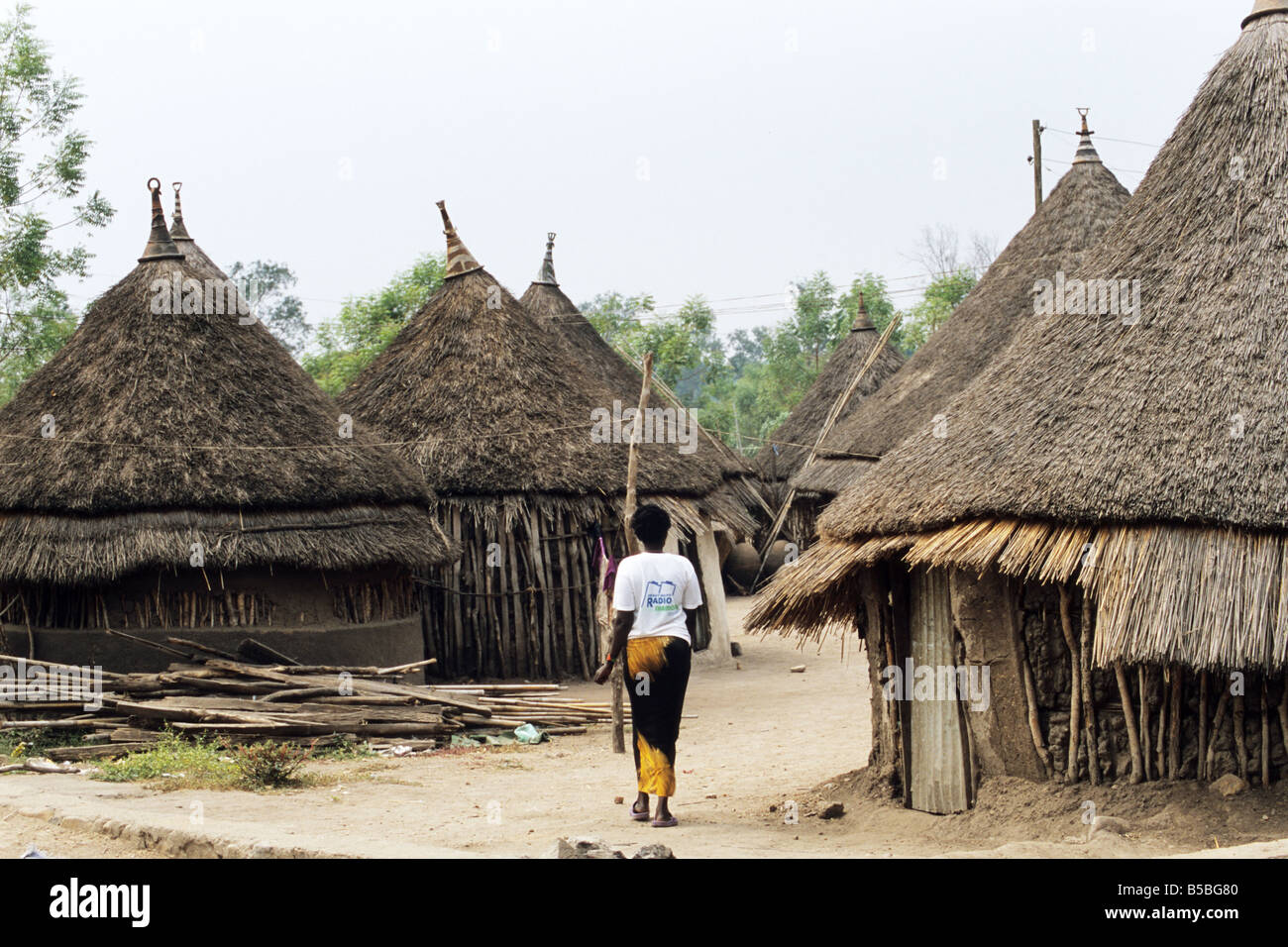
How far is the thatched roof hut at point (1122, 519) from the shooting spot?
6531 millimetres

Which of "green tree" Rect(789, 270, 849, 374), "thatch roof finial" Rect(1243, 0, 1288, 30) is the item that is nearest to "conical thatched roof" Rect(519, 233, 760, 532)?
"thatch roof finial" Rect(1243, 0, 1288, 30)

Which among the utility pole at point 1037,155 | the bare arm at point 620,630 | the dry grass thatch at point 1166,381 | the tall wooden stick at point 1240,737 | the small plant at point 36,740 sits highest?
the utility pole at point 1037,155

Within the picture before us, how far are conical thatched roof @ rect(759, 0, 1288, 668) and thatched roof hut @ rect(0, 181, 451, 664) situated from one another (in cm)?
599

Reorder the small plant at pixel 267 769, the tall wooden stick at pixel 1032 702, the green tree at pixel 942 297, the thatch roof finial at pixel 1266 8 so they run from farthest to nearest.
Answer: the green tree at pixel 942 297
the small plant at pixel 267 769
the thatch roof finial at pixel 1266 8
the tall wooden stick at pixel 1032 702

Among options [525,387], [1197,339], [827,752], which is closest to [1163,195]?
[1197,339]

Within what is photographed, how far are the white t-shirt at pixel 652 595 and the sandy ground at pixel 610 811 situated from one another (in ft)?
3.28

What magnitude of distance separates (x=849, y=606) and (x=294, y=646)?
19.7 feet

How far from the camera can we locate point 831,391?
2892 cm

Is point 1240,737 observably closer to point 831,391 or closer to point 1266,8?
point 1266,8

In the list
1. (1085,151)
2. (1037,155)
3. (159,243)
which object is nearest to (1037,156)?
(1037,155)

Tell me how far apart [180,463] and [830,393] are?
18.2m

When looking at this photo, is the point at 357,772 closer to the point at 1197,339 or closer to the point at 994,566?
the point at 994,566

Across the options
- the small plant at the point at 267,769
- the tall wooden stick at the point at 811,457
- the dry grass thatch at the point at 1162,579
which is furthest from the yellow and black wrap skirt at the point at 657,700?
the tall wooden stick at the point at 811,457

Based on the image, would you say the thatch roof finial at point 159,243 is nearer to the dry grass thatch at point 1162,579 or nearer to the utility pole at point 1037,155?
the dry grass thatch at point 1162,579
